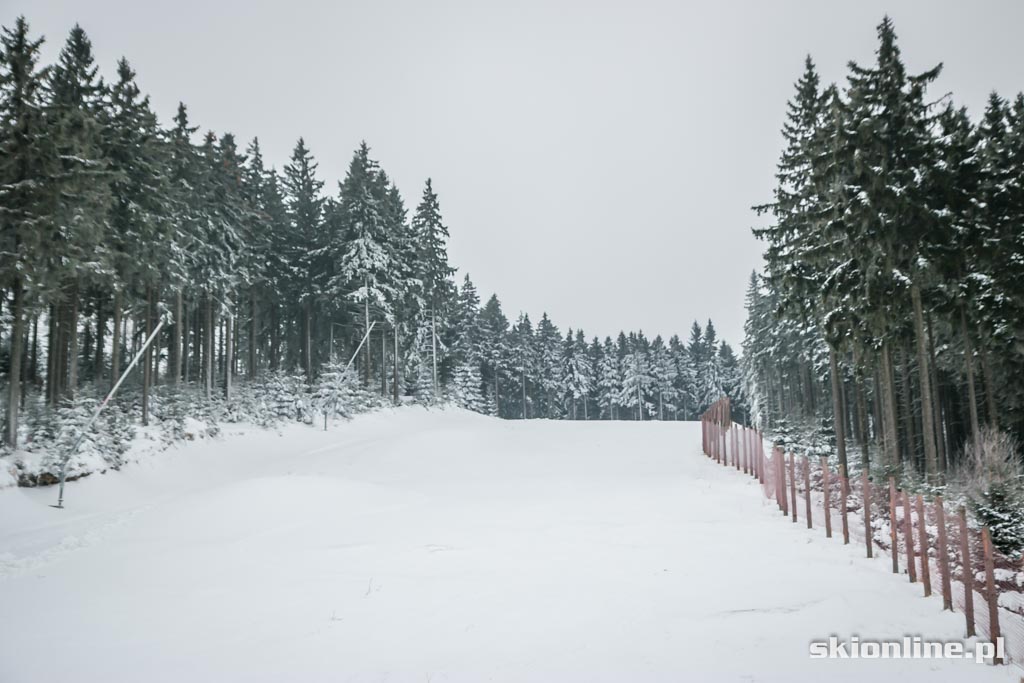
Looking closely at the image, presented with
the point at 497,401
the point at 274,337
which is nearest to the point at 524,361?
the point at 497,401

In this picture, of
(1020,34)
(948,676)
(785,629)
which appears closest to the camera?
(948,676)

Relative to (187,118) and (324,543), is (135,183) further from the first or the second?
(324,543)

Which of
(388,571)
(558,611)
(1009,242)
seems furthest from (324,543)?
(1009,242)

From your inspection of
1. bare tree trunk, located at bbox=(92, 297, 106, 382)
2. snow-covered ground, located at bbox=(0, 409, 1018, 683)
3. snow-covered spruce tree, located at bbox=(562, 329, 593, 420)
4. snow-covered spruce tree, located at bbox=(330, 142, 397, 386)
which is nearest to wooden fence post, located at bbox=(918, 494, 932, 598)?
snow-covered ground, located at bbox=(0, 409, 1018, 683)

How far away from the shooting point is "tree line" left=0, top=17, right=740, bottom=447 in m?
18.0

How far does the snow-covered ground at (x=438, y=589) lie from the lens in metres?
6.03

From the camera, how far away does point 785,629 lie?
21.8 feet

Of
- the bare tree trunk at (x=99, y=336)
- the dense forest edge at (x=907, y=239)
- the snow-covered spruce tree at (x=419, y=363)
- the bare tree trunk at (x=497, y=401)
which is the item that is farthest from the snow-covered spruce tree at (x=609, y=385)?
the bare tree trunk at (x=99, y=336)

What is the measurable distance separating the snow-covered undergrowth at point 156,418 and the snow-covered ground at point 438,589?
117 cm

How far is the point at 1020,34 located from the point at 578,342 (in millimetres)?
73857

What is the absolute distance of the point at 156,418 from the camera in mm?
23500

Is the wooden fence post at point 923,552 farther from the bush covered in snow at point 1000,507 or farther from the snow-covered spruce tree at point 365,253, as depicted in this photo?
the snow-covered spruce tree at point 365,253

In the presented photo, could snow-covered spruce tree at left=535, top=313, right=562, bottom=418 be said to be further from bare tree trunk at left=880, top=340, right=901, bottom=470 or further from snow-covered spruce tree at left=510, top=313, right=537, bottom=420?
bare tree trunk at left=880, top=340, right=901, bottom=470

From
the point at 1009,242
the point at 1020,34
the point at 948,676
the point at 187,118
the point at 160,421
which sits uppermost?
the point at 187,118
